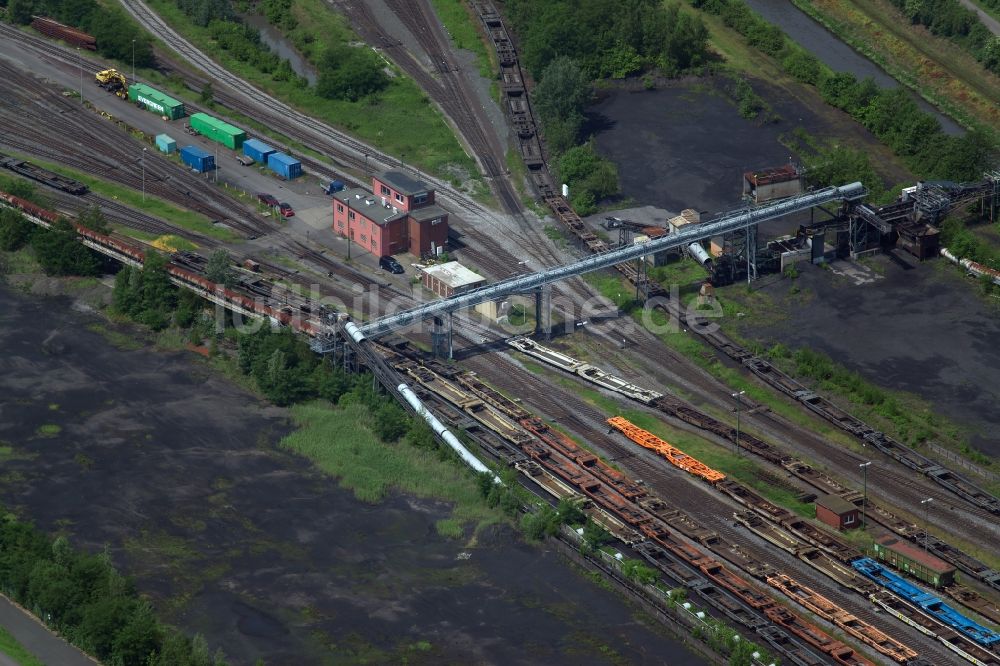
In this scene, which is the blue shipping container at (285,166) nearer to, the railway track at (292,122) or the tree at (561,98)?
the railway track at (292,122)

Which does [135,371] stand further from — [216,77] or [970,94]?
[970,94]

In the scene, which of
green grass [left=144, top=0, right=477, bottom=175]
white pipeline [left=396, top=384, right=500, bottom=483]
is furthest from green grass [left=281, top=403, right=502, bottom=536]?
green grass [left=144, top=0, right=477, bottom=175]

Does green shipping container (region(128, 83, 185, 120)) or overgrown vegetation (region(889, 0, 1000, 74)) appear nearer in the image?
green shipping container (region(128, 83, 185, 120))

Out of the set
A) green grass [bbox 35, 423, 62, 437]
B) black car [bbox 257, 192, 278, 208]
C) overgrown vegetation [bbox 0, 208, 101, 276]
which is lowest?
green grass [bbox 35, 423, 62, 437]

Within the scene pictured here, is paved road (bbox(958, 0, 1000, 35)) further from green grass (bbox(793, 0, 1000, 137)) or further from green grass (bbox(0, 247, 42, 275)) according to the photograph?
green grass (bbox(0, 247, 42, 275))

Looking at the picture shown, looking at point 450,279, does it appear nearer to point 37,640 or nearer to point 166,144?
point 166,144

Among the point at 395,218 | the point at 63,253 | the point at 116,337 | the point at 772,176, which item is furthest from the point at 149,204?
the point at 772,176

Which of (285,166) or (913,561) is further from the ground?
(285,166)
